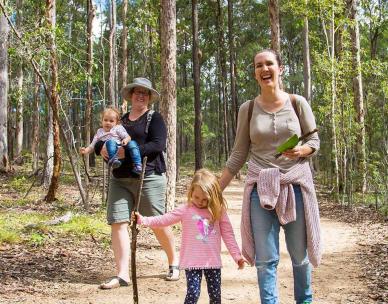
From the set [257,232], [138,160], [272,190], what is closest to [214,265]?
[257,232]

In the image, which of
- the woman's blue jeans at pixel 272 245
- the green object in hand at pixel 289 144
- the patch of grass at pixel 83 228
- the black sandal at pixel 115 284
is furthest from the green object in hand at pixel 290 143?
the patch of grass at pixel 83 228

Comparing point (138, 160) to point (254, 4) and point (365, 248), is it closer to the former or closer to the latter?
point (365, 248)

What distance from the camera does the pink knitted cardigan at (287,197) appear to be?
10.2 ft

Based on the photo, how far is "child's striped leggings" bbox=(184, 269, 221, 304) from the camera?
3.26m

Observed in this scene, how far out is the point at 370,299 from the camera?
4.55m

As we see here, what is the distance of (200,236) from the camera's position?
131 inches

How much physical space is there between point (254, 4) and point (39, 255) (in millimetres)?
28575

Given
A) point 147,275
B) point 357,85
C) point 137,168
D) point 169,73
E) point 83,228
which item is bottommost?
point 147,275

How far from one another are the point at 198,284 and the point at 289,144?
1.19 m

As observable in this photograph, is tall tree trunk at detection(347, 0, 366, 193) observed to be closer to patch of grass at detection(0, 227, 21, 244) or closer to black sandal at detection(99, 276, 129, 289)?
patch of grass at detection(0, 227, 21, 244)

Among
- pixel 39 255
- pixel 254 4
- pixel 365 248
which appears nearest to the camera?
pixel 39 255

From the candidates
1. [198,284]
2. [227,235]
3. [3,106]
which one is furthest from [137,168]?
[3,106]

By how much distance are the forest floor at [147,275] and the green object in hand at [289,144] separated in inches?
82.7

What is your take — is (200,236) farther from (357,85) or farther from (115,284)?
(357,85)
